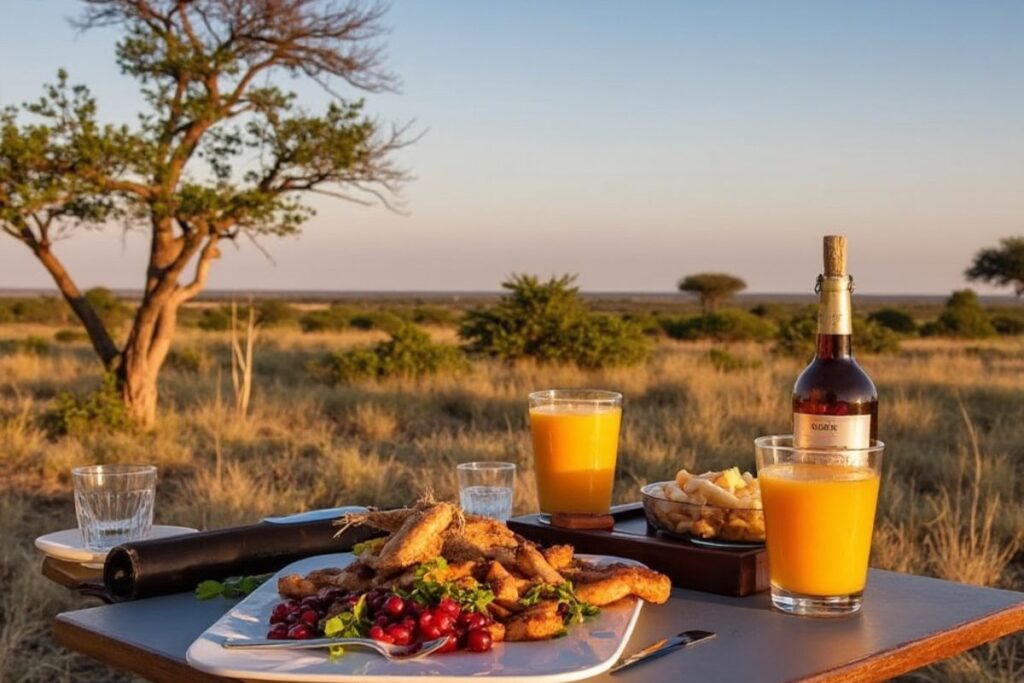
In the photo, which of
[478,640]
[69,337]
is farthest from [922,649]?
[69,337]

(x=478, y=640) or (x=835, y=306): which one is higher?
(x=835, y=306)

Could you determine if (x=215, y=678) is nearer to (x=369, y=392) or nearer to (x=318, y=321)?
(x=369, y=392)

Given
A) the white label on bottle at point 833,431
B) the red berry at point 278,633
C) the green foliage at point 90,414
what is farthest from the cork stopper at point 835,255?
the green foliage at point 90,414

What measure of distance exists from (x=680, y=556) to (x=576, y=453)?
13.6 inches

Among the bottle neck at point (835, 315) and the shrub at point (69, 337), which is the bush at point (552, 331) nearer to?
the bottle neck at point (835, 315)

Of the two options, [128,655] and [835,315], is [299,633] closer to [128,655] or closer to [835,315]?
[128,655]

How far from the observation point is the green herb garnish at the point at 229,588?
7.04ft

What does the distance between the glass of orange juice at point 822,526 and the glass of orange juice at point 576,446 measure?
488 mm

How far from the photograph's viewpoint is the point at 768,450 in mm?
2076

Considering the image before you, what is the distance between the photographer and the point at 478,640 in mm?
1733

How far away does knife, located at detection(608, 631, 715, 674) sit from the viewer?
1722 mm

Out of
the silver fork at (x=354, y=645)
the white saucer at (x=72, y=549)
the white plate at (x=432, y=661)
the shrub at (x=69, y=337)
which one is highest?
the silver fork at (x=354, y=645)

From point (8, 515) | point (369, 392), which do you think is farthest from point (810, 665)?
point (369, 392)

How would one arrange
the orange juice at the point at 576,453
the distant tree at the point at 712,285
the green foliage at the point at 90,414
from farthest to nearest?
the distant tree at the point at 712,285 < the green foliage at the point at 90,414 < the orange juice at the point at 576,453
